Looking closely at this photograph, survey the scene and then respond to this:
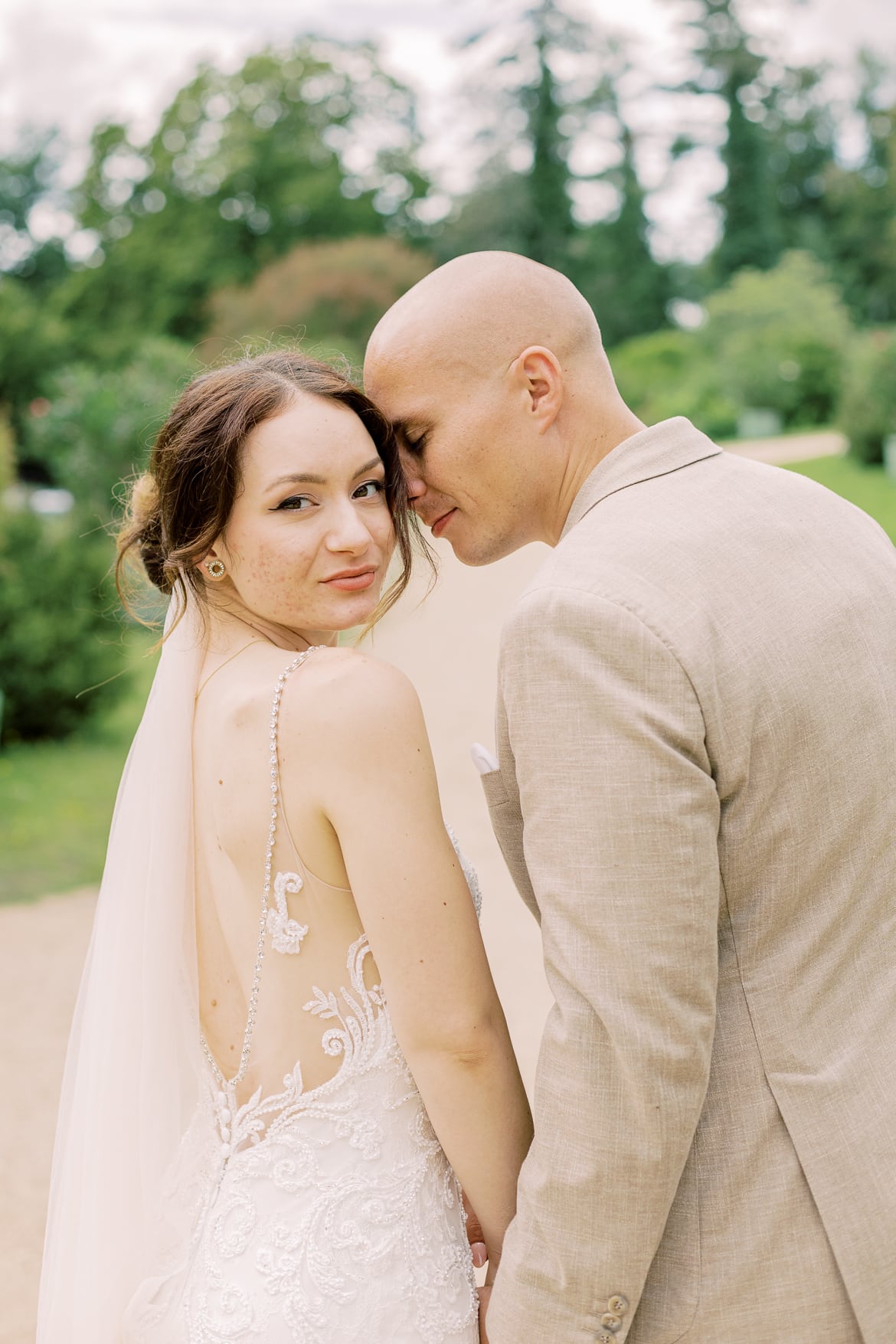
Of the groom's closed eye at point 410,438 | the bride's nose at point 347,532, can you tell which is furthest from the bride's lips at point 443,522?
the bride's nose at point 347,532

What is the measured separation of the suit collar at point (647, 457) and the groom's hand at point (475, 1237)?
1202mm

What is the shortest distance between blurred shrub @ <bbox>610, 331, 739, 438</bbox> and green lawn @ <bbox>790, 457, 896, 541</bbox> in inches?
165

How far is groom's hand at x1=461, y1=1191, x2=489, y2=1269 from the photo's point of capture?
2172mm

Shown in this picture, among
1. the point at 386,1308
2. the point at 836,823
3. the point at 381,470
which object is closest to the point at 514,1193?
the point at 386,1308

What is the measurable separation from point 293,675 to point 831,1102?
1.01 m

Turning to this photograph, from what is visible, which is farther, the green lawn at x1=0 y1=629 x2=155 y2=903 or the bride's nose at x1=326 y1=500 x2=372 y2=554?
the green lawn at x1=0 y1=629 x2=155 y2=903

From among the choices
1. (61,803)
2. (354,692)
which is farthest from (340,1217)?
(61,803)

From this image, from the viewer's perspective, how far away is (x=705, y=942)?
5.58ft

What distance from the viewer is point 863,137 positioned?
137 ft

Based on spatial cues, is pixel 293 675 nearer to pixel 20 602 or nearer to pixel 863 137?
pixel 20 602

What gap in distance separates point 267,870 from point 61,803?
33.1 ft

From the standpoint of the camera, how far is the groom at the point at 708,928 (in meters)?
1.68

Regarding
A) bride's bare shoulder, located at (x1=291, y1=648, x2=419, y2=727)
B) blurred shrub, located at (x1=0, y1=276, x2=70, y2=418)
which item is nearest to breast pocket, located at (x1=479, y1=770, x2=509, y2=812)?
bride's bare shoulder, located at (x1=291, y1=648, x2=419, y2=727)

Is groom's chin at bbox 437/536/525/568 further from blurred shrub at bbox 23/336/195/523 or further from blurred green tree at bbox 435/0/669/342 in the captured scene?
blurred green tree at bbox 435/0/669/342
